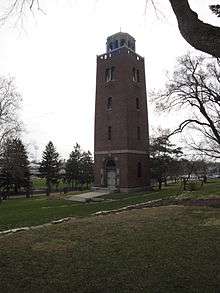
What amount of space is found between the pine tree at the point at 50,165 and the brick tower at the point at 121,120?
19.2 metres

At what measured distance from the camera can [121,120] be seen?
36219 millimetres

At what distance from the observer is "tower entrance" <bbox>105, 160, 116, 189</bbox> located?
120ft

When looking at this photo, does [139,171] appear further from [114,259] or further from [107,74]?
[114,259]

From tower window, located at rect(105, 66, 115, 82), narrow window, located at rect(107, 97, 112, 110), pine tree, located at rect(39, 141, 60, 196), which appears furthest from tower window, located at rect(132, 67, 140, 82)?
pine tree, located at rect(39, 141, 60, 196)

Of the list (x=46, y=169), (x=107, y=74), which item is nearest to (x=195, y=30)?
(x=107, y=74)

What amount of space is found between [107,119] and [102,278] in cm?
3156

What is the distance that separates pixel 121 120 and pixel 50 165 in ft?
76.9

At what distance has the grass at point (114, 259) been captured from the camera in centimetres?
599

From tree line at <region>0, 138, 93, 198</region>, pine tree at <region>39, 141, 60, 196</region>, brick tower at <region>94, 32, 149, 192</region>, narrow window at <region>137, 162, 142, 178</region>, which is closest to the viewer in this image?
tree line at <region>0, 138, 93, 198</region>

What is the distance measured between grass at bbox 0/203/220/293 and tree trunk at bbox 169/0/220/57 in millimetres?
3665

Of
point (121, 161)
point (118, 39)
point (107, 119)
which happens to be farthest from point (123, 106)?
point (118, 39)

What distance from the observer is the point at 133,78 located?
38.1 meters

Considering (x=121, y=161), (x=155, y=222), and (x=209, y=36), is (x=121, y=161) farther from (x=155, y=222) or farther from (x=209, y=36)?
(x=209, y=36)

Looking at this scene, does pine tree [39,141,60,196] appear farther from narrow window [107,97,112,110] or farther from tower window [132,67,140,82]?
tower window [132,67,140,82]
